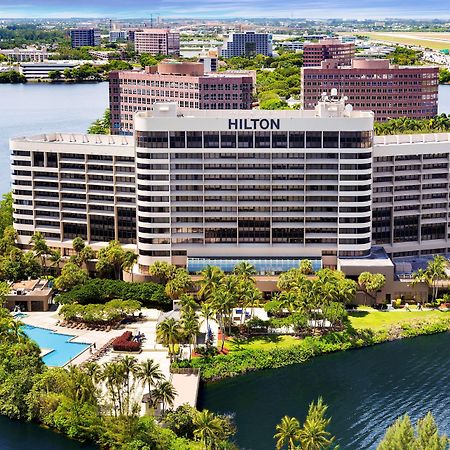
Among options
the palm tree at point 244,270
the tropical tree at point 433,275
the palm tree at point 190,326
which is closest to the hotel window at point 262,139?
the palm tree at point 244,270

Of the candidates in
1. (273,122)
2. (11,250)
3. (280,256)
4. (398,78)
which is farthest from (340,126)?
(398,78)

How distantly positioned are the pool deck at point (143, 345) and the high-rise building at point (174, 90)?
312ft

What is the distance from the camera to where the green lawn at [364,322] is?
3108 inches

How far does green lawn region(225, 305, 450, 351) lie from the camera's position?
78.9 metres

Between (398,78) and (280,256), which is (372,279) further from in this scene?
(398,78)

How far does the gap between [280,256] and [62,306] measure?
23882 millimetres

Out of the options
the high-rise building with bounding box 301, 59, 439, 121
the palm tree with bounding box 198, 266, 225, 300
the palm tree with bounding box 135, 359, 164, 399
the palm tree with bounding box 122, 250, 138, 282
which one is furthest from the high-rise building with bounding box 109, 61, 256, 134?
the palm tree with bounding box 135, 359, 164, 399

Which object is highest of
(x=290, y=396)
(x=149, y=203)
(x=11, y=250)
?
(x=149, y=203)

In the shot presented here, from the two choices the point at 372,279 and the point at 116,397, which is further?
the point at 372,279

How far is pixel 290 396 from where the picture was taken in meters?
71.1

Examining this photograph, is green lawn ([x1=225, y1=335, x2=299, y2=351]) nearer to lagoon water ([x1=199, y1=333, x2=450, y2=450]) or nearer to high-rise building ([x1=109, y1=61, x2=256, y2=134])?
lagoon water ([x1=199, y1=333, x2=450, y2=450])

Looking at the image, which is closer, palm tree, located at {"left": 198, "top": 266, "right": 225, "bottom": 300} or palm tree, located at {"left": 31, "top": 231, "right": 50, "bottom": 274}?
palm tree, located at {"left": 198, "top": 266, "right": 225, "bottom": 300}

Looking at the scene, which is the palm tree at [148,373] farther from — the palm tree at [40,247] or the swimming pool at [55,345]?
the palm tree at [40,247]

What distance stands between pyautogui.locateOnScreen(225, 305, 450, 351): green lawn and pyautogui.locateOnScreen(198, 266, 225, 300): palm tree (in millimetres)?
5574
